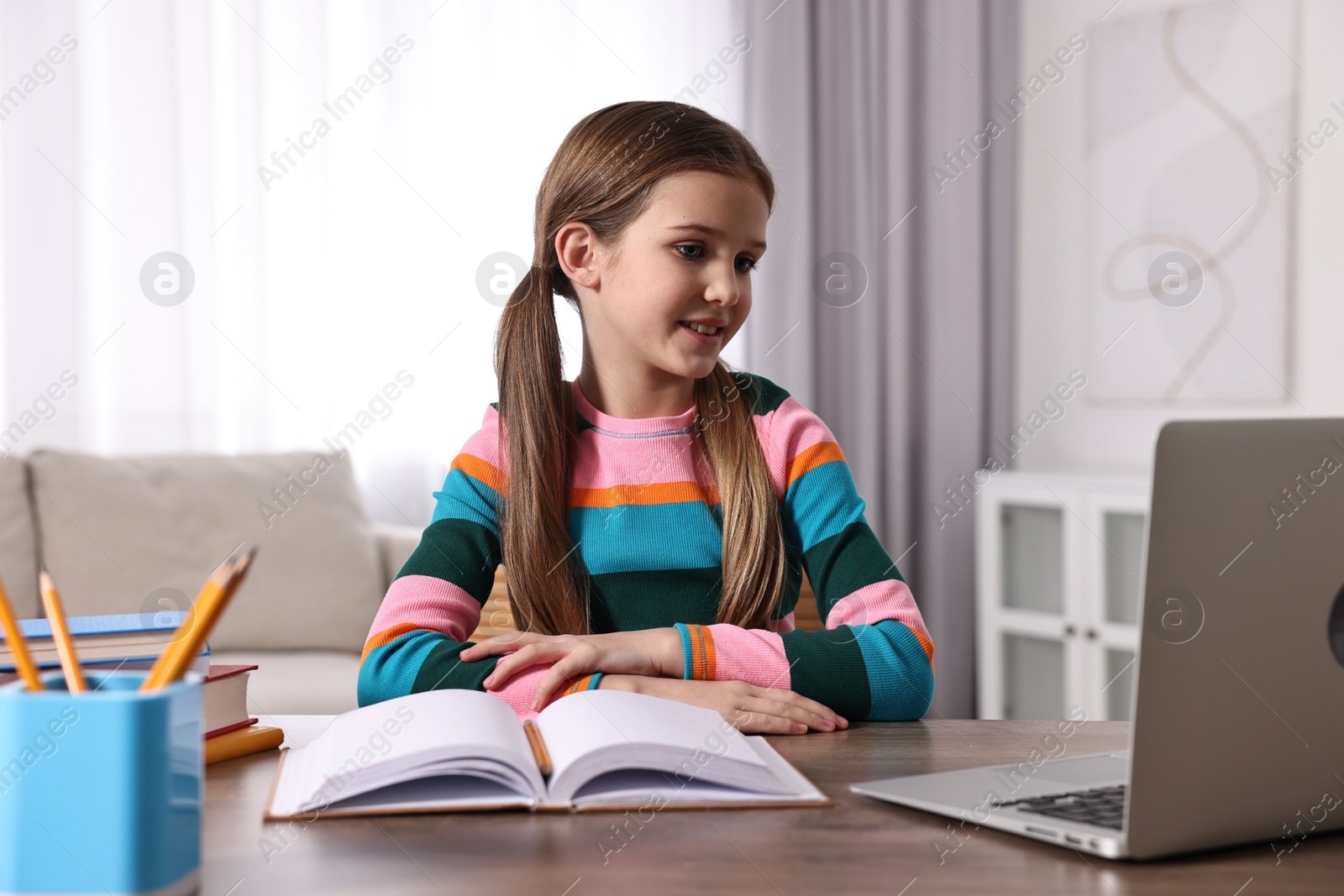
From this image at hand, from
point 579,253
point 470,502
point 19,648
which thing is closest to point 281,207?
point 579,253

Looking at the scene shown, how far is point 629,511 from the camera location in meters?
1.22

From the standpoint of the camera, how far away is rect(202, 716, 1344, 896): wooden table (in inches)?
20.1

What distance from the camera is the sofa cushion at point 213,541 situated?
7.25 feet

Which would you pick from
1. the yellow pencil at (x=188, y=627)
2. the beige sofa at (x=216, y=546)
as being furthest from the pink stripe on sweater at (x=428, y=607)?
the beige sofa at (x=216, y=546)

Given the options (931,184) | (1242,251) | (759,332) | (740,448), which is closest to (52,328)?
(759,332)

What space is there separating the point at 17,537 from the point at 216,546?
1.19 feet

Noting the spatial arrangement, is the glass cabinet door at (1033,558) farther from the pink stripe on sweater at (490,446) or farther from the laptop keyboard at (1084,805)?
the laptop keyboard at (1084,805)

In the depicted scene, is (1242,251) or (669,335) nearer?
(669,335)

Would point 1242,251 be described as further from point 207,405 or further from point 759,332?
point 207,405

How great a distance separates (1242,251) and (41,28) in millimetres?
2834

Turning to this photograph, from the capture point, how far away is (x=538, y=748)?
72 centimetres

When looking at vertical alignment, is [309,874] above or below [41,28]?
below

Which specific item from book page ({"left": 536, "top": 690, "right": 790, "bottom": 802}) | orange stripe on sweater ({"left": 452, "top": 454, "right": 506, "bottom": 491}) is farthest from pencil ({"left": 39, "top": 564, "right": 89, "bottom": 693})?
orange stripe on sweater ({"left": 452, "top": 454, "right": 506, "bottom": 491})

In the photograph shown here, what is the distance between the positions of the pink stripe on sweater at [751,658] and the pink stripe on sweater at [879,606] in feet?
0.31
